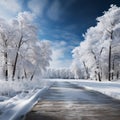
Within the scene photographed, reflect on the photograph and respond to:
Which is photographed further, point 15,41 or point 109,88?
point 15,41

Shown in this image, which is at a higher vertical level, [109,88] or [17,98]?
[109,88]

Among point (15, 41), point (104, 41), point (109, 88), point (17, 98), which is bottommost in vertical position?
point (17, 98)

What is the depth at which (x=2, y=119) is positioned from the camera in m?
7.88

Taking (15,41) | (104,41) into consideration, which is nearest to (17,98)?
(15,41)

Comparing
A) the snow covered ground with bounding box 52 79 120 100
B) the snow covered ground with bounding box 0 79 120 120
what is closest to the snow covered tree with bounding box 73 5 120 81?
the snow covered ground with bounding box 52 79 120 100

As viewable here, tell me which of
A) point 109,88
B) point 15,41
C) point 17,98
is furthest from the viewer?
point 15,41

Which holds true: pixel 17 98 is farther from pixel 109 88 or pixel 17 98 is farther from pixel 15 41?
pixel 15 41

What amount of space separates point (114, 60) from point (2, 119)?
160ft

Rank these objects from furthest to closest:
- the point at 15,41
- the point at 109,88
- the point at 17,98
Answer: the point at 15,41 < the point at 109,88 < the point at 17,98

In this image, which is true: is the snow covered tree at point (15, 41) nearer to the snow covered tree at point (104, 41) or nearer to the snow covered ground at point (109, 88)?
the snow covered tree at point (104, 41)

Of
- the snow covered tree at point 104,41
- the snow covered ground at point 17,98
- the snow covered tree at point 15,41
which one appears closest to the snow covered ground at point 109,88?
the snow covered ground at point 17,98

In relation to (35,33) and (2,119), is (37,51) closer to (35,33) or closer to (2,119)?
(35,33)

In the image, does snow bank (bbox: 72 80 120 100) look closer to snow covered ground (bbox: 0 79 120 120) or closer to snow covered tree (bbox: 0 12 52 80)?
snow covered ground (bbox: 0 79 120 120)

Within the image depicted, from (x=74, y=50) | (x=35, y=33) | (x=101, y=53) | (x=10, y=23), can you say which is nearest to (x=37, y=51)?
(x=35, y=33)
